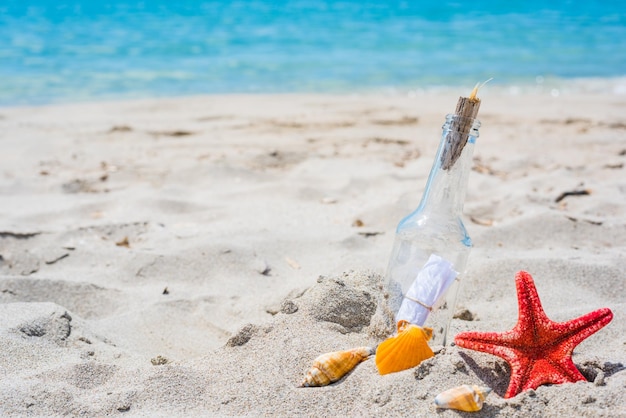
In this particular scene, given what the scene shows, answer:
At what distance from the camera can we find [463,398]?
1516mm

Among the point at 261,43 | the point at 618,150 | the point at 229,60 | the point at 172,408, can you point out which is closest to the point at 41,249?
the point at 172,408

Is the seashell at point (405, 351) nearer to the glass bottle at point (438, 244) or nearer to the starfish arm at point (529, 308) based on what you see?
the glass bottle at point (438, 244)

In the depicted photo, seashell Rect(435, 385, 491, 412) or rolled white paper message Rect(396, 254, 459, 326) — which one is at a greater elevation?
rolled white paper message Rect(396, 254, 459, 326)

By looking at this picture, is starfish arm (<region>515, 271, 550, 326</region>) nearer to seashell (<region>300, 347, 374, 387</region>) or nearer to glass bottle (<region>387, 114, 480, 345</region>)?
glass bottle (<region>387, 114, 480, 345</region>)

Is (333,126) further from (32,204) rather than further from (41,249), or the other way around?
(41,249)

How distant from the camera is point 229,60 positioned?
1345 cm

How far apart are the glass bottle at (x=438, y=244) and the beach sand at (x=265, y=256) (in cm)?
15

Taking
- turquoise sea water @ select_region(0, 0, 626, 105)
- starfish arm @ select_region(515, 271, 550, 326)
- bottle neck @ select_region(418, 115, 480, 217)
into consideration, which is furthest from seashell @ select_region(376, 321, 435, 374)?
turquoise sea water @ select_region(0, 0, 626, 105)

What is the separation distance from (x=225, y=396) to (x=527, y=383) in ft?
2.77

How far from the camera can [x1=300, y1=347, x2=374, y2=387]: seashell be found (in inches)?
69.4

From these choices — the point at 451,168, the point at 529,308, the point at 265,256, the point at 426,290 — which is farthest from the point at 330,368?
the point at 265,256

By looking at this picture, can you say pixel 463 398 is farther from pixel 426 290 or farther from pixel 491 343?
pixel 426 290

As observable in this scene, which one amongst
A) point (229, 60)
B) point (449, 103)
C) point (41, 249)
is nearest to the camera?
point (41, 249)

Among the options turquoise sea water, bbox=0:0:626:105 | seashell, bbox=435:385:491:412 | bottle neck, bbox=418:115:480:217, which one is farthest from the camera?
turquoise sea water, bbox=0:0:626:105
